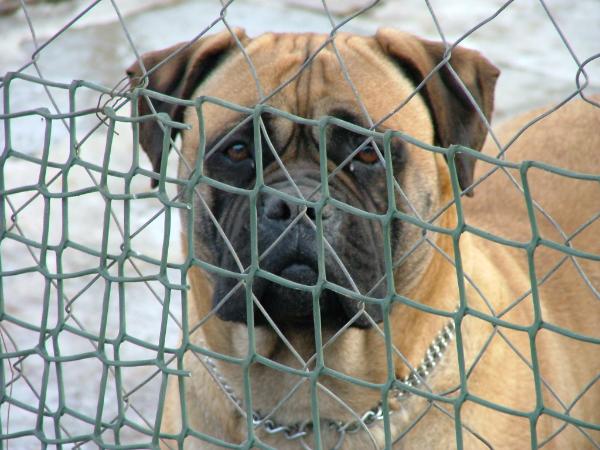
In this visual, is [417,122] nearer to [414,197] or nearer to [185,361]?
[414,197]

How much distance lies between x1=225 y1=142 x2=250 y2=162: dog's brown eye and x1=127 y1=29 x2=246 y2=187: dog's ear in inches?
9.0

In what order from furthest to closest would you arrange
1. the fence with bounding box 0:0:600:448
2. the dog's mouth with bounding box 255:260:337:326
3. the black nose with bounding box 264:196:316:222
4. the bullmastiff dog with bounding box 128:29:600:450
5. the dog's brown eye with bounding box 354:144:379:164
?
the dog's brown eye with bounding box 354:144:379:164, the bullmastiff dog with bounding box 128:29:600:450, the dog's mouth with bounding box 255:260:337:326, the black nose with bounding box 264:196:316:222, the fence with bounding box 0:0:600:448

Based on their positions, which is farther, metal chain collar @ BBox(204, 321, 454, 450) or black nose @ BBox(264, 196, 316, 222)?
metal chain collar @ BBox(204, 321, 454, 450)

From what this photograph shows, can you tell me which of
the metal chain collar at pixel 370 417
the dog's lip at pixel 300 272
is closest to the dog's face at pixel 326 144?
the dog's lip at pixel 300 272

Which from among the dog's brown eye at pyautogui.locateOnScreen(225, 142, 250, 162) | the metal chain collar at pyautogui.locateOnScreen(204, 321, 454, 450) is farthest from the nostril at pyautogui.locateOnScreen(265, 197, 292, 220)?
the metal chain collar at pyautogui.locateOnScreen(204, 321, 454, 450)

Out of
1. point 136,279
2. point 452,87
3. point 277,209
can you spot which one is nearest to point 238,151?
point 277,209

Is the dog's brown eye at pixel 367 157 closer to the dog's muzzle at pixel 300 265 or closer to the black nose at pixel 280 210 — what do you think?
the dog's muzzle at pixel 300 265

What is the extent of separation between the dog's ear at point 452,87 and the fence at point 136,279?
0.15m

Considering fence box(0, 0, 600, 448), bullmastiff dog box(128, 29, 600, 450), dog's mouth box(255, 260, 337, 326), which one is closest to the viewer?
fence box(0, 0, 600, 448)

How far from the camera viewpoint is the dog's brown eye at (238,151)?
2.54 meters

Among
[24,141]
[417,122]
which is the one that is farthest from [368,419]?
[24,141]

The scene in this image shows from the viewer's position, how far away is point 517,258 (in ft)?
10.6

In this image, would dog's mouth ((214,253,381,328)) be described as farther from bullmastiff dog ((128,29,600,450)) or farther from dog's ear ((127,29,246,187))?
dog's ear ((127,29,246,187))

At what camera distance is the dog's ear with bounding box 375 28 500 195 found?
252 centimetres
